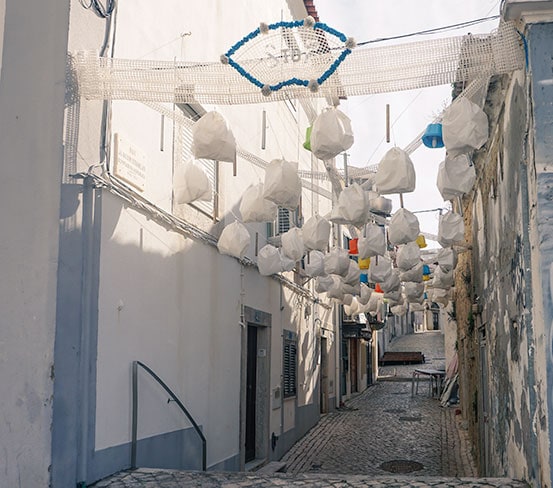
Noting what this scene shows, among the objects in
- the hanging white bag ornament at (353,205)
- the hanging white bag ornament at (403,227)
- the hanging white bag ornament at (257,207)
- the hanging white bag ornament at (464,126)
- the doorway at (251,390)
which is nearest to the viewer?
the hanging white bag ornament at (464,126)

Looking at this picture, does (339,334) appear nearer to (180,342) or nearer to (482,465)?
(482,465)

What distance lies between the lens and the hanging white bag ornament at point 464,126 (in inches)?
222

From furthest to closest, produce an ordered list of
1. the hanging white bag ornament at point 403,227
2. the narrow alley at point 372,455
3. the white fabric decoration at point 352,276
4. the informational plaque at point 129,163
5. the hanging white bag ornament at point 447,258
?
the hanging white bag ornament at point 447,258 → the white fabric decoration at point 352,276 → the hanging white bag ornament at point 403,227 → the informational plaque at point 129,163 → the narrow alley at point 372,455

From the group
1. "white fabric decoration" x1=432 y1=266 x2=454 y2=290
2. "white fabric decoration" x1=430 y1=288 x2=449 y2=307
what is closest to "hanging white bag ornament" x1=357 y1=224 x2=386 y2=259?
"white fabric decoration" x1=432 y1=266 x2=454 y2=290

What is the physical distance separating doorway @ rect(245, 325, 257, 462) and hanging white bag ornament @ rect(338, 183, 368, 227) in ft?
→ 17.5

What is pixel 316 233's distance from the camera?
8.31m

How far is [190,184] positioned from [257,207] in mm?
772

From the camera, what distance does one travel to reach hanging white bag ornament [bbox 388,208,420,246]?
796 centimetres

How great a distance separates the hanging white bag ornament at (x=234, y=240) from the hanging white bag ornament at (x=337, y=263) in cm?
153

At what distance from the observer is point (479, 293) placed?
35.7 feet

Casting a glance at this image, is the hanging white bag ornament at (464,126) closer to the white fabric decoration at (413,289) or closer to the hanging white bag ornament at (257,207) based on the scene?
the hanging white bag ornament at (257,207)

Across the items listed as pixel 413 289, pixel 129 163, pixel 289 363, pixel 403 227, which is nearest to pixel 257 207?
pixel 129 163

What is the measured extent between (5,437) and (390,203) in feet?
26.0

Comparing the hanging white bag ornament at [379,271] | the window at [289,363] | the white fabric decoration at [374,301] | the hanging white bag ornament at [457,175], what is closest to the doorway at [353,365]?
the white fabric decoration at [374,301]
